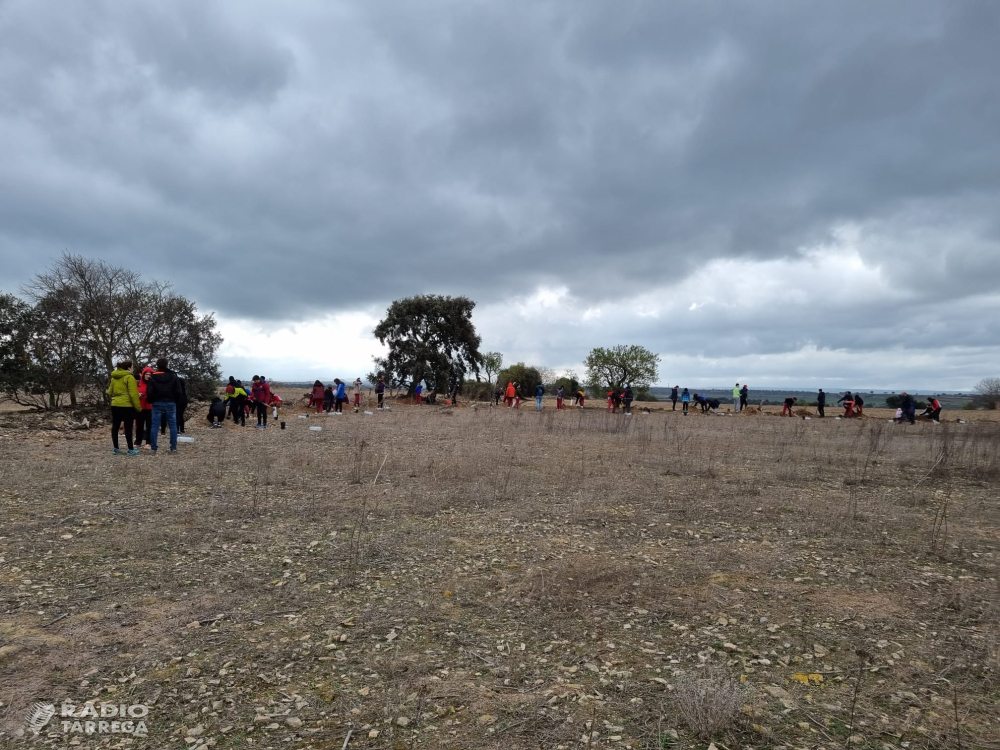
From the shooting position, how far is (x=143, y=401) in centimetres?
1233

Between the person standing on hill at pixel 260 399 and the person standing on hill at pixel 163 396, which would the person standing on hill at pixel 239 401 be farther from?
the person standing on hill at pixel 163 396

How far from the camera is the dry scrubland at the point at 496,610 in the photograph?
3.13 meters

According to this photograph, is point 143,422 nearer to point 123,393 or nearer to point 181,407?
point 181,407

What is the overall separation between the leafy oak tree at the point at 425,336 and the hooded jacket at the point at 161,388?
27.4 m

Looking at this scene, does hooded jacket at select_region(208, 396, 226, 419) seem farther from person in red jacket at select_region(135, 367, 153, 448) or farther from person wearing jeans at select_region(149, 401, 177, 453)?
person wearing jeans at select_region(149, 401, 177, 453)

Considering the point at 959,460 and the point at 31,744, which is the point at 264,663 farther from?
the point at 959,460

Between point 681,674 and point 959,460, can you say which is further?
point 959,460

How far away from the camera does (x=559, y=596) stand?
4770 millimetres

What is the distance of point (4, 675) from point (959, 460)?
643 inches

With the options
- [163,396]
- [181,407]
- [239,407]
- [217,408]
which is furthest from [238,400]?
[163,396]

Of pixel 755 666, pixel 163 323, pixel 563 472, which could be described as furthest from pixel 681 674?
pixel 163 323

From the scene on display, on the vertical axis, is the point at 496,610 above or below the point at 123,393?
below

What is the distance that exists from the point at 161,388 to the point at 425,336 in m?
28.9

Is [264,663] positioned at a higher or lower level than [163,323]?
lower
